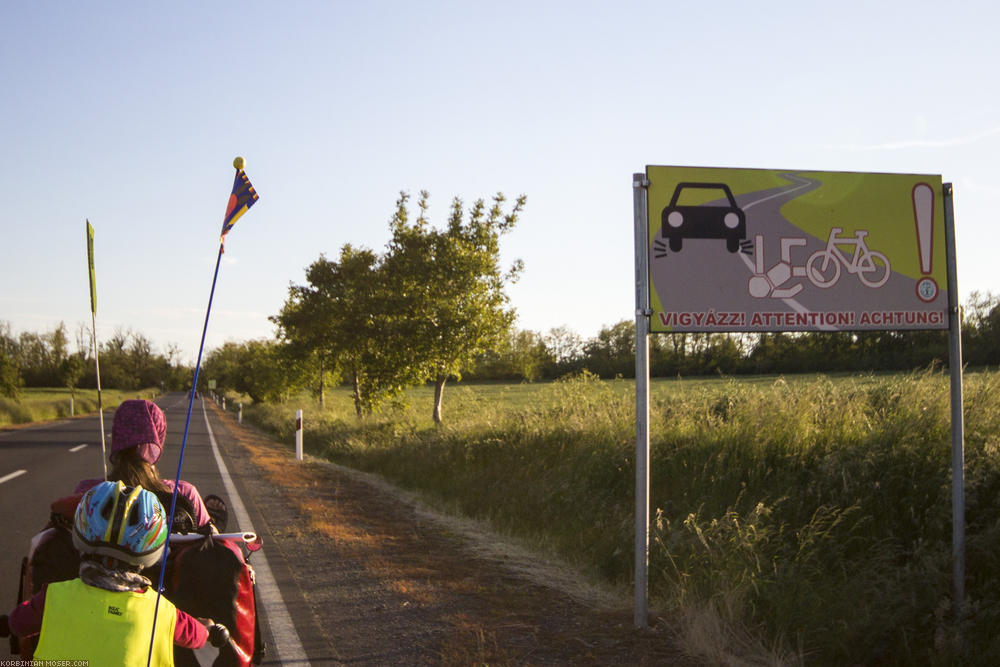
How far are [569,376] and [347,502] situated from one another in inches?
226

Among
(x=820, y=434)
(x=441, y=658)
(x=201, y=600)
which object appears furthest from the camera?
(x=820, y=434)

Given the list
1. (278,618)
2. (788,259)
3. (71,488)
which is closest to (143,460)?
(278,618)

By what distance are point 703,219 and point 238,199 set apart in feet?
12.0

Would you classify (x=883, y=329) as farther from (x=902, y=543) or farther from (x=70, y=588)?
(x=70, y=588)

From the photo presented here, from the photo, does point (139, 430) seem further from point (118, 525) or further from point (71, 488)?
point (71, 488)

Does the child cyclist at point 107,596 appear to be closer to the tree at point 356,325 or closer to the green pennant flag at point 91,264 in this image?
the green pennant flag at point 91,264

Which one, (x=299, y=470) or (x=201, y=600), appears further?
(x=299, y=470)

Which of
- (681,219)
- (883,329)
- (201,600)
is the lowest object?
(201,600)

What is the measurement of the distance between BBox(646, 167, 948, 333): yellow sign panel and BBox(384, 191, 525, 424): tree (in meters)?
13.3

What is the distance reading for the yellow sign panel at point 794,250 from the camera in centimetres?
568

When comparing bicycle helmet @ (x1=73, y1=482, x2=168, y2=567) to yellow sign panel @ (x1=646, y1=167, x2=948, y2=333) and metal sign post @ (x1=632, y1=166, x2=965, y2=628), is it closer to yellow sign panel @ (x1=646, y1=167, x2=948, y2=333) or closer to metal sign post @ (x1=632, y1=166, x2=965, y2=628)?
metal sign post @ (x1=632, y1=166, x2=965, y2=628)

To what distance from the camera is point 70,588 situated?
2365mm

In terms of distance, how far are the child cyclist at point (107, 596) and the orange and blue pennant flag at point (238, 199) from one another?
1.33m

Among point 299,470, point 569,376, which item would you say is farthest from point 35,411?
point 569,376
